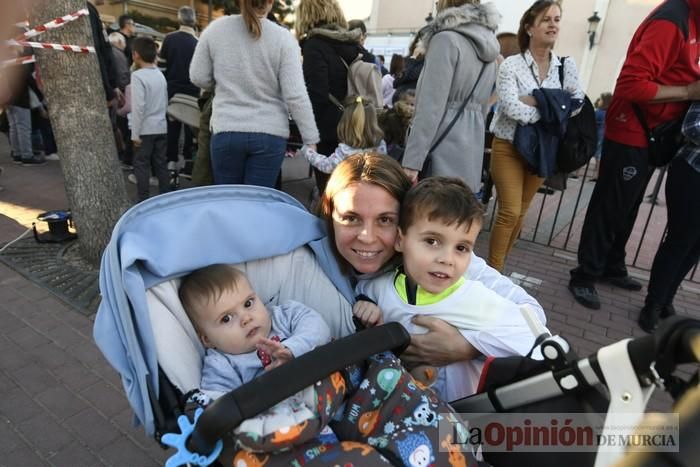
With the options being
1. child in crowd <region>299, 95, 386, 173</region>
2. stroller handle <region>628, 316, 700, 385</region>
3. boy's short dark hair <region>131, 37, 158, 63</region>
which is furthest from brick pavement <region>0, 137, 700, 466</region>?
boy's short dark hair <region>131, 37, 158, 63</region>

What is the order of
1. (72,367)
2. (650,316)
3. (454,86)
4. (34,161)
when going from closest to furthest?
(72,367) → (454,86) → (650,316) → (34,161)

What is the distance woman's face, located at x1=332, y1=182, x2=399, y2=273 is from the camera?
1546 millimetres

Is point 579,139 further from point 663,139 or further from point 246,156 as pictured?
point 246,156

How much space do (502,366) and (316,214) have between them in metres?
0.97

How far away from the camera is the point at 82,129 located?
3.59 meters

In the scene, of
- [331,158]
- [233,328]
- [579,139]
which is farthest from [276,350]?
[579,139]

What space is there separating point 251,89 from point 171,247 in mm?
2269

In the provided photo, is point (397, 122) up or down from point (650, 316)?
up

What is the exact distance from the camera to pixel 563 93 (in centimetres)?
332

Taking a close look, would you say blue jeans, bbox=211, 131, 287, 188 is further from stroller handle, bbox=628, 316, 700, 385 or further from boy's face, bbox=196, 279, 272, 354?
stroller handle, bbox=628, 316, 700, 385

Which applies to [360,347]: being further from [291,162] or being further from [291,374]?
[291,162]

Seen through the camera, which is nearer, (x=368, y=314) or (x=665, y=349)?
(x=665, y=349)

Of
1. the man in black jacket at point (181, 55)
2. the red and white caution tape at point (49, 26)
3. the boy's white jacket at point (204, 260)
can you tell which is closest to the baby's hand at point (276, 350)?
the boy's white jacket at point (204, 260)

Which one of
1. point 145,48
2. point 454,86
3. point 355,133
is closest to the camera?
point 454,86
